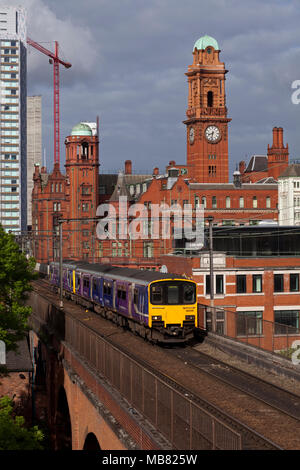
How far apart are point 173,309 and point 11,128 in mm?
149252

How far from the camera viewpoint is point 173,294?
106ft

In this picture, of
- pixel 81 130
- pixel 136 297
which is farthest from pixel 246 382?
pixel 81 130

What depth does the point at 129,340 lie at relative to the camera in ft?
115

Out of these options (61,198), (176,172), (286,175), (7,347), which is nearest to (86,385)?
(7,347)

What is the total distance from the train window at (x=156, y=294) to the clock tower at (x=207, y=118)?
80.7m

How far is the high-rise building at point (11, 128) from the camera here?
172625 millimetres

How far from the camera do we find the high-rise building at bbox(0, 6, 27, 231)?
172625 mm

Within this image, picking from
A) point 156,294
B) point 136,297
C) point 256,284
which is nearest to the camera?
point 156,294

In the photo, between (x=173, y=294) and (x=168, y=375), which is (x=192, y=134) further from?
(x=168, y=375)

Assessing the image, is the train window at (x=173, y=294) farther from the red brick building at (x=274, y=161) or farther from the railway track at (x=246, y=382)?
the red brick building at (x=274, y=161)

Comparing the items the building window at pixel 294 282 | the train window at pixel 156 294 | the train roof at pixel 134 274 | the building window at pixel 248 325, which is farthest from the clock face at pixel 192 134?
the building window at pixel 248 325

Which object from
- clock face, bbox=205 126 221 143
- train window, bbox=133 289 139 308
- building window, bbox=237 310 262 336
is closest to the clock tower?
clock face, bbox=205 126 221 143
